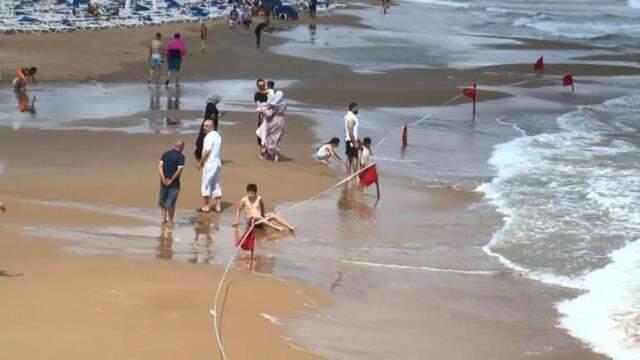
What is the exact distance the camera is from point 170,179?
42.0 feet

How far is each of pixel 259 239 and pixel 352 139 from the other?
459 centimetres

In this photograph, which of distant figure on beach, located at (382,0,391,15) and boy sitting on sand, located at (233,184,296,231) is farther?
distant figure on beach, located at (382,0,391,15)

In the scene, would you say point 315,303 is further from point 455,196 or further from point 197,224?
point 455,196

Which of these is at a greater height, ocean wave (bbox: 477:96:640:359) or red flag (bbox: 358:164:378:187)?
red flag (bbox: 358:164:378:187)

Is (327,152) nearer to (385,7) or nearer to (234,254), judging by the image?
(234,254)

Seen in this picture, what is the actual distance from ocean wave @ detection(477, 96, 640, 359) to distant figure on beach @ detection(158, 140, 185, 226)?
4071 millimetres

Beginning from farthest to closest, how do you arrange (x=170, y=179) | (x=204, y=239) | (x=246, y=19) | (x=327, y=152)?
(x=246, y=19) → (x=327, y=152) → (x=170, y=179) → (x=204, y=239)

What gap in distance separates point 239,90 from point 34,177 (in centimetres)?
1353

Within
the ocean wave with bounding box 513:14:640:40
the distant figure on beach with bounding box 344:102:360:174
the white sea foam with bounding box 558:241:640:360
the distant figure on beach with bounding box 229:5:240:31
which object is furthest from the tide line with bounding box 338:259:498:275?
the ocean wave with bounding box 513:14:640:40

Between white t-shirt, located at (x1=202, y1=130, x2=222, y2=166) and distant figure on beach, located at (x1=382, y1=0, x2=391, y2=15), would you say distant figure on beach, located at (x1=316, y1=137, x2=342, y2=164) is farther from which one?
distant figure on beach, located at (x1=382, y1=0, x2=391, y2=15)

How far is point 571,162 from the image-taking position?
20094 mm

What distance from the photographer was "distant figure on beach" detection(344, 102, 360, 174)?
16922mm

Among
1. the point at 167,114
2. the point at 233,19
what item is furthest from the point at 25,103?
the point at 233,19

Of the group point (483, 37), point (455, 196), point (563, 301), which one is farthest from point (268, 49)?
point (563, 301)
